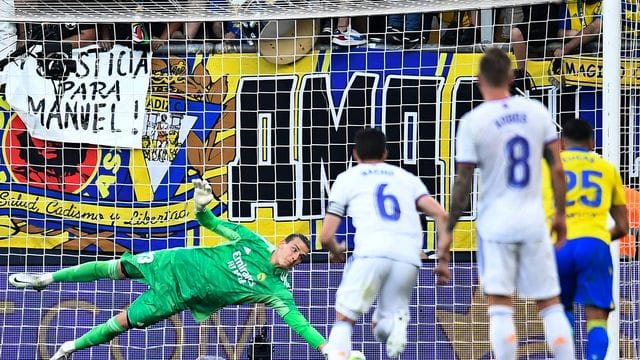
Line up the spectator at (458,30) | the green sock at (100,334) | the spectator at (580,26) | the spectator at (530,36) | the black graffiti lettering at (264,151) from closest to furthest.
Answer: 1. the green sock at (100,334)
2. the spectator at (580,26)
3. the spectator at (530,36)
4. the spectator at (458,30)
5. the black graffiti lettering at (264,151)

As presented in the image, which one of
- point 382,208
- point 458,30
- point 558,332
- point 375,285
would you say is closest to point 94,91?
point 458,30

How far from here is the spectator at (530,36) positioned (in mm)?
11516

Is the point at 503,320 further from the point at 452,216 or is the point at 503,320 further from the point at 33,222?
the point at 33,222

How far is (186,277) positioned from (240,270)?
0.47 m

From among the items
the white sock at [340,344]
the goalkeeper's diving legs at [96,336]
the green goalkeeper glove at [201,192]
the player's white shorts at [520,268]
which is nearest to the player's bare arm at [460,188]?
the player's white shorts at [520,268]

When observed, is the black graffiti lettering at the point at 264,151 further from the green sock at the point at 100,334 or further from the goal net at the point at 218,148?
the green sock at the point at 100,334

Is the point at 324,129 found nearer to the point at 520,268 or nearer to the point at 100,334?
the point at 100,334

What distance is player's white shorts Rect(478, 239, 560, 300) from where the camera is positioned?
23.1ft

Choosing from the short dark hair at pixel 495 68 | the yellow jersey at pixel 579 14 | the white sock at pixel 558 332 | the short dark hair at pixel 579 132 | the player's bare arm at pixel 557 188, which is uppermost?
the yellow jersey at pixel 579 14

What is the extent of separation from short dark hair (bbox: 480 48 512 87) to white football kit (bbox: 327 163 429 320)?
1.29 metres

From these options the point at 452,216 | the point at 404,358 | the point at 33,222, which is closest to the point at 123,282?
the point at 33,222

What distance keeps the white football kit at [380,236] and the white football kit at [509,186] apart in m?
1.04

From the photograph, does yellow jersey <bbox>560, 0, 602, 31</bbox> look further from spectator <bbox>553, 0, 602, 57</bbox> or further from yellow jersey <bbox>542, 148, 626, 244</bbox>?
yellow jersey <bbox>542, 148, 626, 244</bbox>

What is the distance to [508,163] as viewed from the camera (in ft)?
23.0
